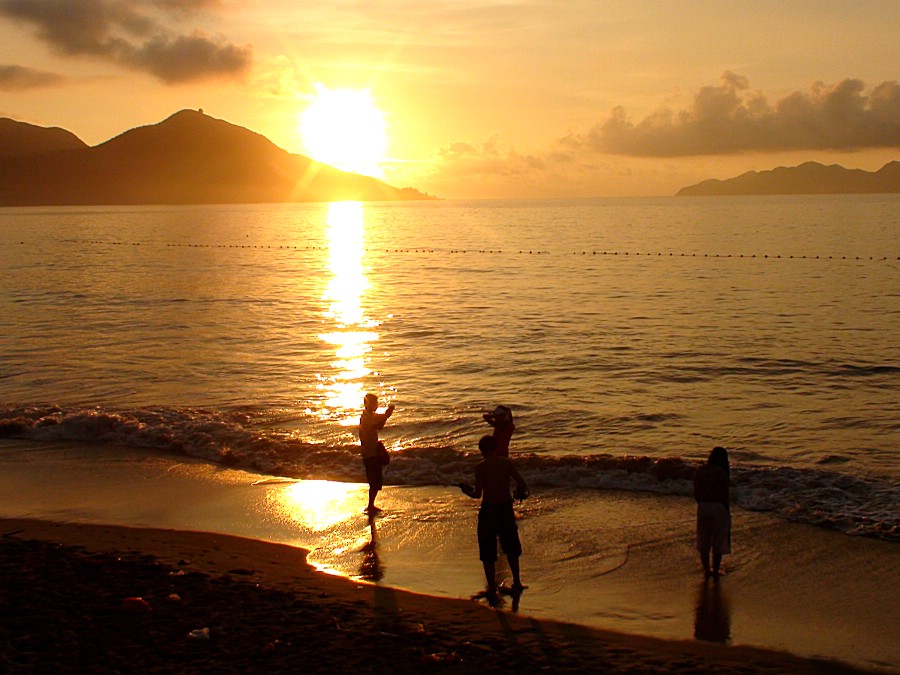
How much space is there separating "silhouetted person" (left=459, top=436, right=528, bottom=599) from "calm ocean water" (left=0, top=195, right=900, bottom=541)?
5.07 m

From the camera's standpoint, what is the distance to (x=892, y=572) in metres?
10.4

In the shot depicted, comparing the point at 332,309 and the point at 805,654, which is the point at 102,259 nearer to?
the point at 332,309

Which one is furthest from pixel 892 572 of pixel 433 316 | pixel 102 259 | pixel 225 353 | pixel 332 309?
pixel 102 259

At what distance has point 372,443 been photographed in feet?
41.4

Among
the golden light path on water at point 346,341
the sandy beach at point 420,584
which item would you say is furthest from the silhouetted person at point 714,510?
the golden light path on water at point 346,341

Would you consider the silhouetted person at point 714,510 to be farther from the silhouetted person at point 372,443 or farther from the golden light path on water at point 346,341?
the golden light path on water at point 346,341

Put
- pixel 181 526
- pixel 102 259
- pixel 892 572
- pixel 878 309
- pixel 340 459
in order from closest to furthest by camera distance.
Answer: pixel 892 572 < pixel 181 526 < pixel 340 459 < pixel 878 309 < pixel 102 259

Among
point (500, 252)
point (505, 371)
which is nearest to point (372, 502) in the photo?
point (505, 371)

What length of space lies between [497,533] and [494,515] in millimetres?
192

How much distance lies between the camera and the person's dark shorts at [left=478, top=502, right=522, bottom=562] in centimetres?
949

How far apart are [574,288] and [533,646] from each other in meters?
41.5

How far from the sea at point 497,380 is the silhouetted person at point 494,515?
789 mm

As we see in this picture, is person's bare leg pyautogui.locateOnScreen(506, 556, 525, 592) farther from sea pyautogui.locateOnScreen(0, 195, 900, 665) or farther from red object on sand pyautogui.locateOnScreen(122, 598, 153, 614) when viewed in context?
red object on sand pyautogui.locateOnScreen(122, 598, 153, 614)

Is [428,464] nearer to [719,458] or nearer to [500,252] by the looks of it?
[719,458]
